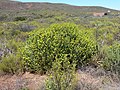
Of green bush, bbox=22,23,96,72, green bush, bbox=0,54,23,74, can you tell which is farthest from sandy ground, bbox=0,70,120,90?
green bush, bbox=22,23,96,72

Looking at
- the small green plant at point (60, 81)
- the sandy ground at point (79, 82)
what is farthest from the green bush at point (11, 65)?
the small green plant at point (60, 81)

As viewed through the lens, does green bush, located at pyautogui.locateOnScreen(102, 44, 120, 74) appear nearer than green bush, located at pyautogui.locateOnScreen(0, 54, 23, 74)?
Yes

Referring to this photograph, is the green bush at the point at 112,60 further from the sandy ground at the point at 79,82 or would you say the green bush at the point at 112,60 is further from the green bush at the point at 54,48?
the green bush at the point at 54,48

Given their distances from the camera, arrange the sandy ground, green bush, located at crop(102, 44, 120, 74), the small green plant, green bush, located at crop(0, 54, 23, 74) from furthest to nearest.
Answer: green bush, located at crop(0, 54, 23, 74)
green bush, located at crop(102, 44, 120, 74)
the sandy ground
the small green plant

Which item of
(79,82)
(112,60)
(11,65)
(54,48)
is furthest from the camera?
(11,65)

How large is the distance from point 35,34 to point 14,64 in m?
0.79

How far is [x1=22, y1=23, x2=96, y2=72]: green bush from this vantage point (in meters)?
5.68

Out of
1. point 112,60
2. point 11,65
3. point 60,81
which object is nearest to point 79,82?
point 60,81

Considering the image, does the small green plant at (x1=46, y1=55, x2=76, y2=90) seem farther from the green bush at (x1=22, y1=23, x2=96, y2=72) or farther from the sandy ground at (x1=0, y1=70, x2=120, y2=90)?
the green bush at (x1=22, y1=23, x2=96, y2=72)

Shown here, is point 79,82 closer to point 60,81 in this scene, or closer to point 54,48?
point 60,81

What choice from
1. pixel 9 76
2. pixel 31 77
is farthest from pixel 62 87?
pixel 9 76

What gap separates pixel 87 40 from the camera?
19.7 feet

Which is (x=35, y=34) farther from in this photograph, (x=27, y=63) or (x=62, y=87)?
(x=62, y=87)

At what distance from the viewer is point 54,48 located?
566 centimetres
